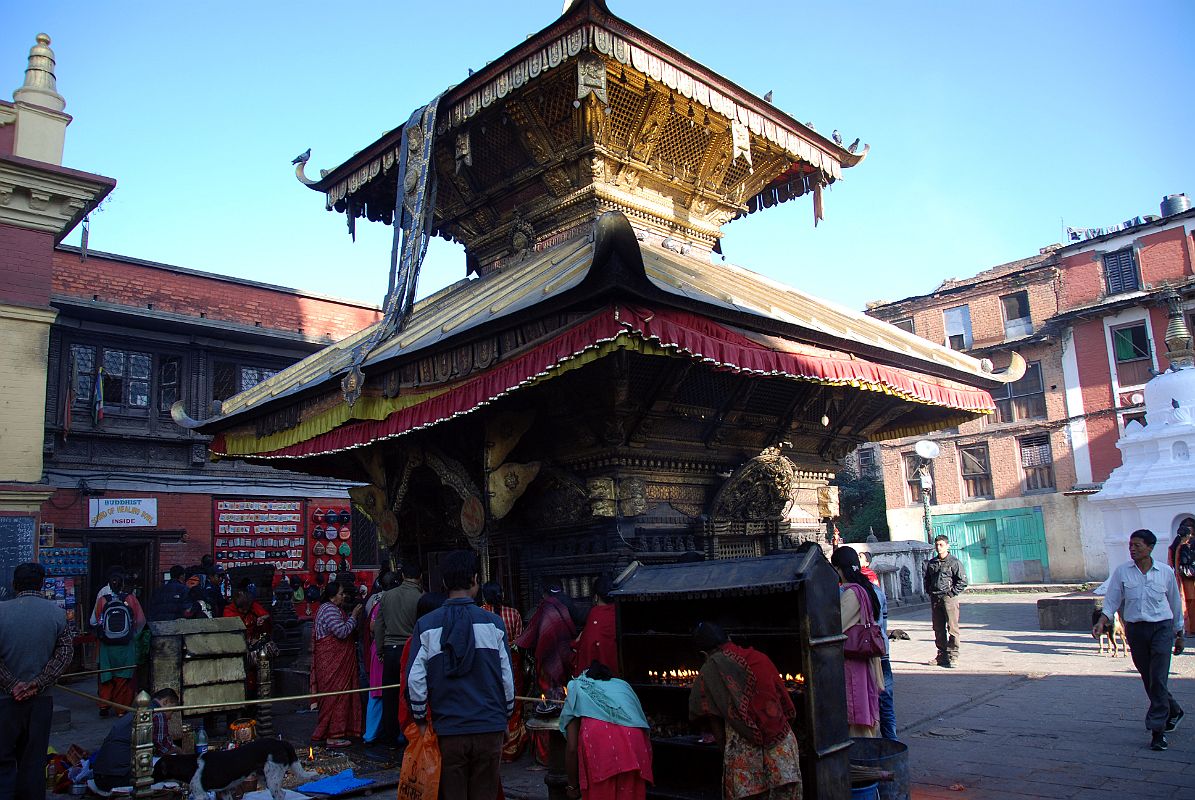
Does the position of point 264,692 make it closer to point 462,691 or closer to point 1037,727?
point 462,691

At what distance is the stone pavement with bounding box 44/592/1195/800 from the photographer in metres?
5.37

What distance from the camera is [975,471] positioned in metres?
32.4

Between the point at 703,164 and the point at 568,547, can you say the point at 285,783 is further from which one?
the point at 703,164

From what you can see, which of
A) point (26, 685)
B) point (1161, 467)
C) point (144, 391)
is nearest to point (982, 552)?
point (1161, 467)

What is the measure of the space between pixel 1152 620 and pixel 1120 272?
27753 mm

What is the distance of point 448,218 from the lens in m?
9.13

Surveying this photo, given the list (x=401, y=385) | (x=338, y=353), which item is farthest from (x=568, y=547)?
(x=338, y=353)

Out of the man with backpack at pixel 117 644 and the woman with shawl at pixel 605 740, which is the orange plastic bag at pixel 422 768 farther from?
the man with backpack at pixel 117 644

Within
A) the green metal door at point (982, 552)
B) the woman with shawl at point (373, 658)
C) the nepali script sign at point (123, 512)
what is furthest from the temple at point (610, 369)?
the green metal door at point (982, 552)

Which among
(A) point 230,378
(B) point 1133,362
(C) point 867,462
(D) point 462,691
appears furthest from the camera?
(C) point 867,462

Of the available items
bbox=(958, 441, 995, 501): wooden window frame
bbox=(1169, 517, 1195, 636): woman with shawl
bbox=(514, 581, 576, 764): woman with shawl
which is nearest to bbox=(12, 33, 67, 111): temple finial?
bbox=(514, 581, 576, 764): woman with shawl

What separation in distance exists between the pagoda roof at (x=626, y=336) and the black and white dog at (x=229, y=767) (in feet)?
7.69

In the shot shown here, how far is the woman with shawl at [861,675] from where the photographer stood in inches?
224

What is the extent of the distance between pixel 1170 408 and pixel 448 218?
12.3 meters
